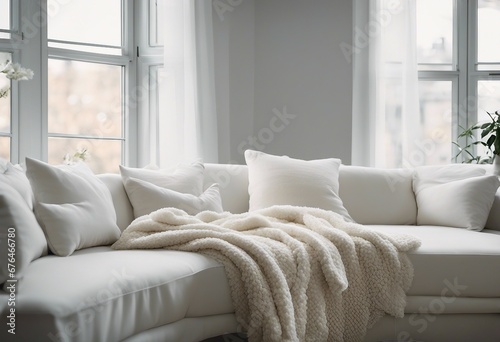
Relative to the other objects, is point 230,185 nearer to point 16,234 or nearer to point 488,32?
point 16,234

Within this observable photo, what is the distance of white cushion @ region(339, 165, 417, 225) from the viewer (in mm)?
3838

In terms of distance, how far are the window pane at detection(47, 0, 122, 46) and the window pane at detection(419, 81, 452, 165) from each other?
2270 millimetres

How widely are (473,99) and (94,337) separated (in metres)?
3.92

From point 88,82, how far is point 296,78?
153 cm

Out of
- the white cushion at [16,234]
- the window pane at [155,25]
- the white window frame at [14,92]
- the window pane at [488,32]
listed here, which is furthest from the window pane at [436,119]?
the white cushion at [16,234]

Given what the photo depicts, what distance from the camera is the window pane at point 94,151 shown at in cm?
445

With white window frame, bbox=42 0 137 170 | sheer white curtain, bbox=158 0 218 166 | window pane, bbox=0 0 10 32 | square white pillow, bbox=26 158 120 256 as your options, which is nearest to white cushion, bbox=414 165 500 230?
sheer white curtain, bbox=158 0 218 166

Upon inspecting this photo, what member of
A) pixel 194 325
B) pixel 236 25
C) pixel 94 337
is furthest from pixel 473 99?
pixel 94 337

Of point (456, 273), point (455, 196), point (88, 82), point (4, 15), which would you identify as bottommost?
point (456, 273)

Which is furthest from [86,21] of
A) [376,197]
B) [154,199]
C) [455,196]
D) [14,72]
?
[455,196]

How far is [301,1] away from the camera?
517cm

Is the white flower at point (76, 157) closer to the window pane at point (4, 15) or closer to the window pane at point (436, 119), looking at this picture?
the window pane at point (4, 15)

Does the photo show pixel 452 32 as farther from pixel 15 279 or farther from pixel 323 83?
pixel 15 279

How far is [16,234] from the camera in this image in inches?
87.0
